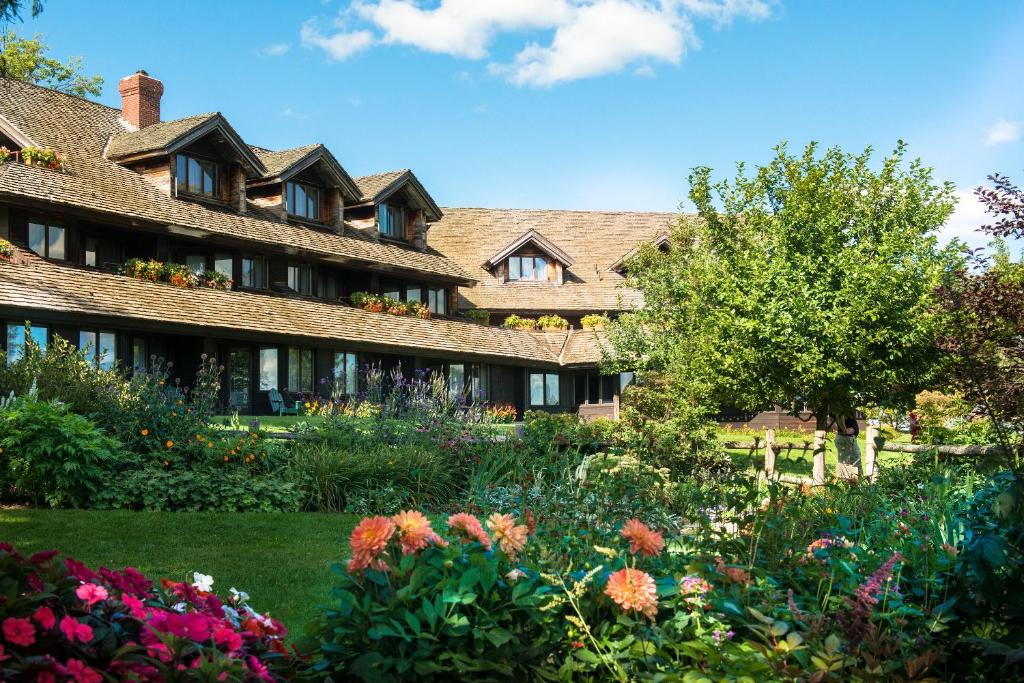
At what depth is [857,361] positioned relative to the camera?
1659 cm

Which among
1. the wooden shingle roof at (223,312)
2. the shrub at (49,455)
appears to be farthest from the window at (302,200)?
the shrub at (49,455)

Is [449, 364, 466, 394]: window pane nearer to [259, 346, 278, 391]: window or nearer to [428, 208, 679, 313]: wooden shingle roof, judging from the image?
[428, 208, 679, 313]: wooden shingle roof

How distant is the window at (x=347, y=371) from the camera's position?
1128 inches

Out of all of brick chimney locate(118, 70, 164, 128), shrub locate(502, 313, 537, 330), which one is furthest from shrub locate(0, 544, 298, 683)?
shrub locate(502, 313, 537, 330)

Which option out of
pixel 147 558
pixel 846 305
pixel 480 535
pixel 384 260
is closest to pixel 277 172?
pixel 384 260

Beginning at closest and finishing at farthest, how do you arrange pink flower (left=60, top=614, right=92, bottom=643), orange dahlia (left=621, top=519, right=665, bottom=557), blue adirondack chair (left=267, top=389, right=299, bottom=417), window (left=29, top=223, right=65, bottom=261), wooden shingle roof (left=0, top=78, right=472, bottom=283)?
pink flower (left=60, top=614, right=92, bottom=643), orange dahlia (left=621, top=519, right=665, bottom=557), wooden shingle roof (left=0, top=78, right=472, bottom=283), window (left=29, top=223, right=65, bottom=261), blue adirondack chair (left=267, top=389, right=299, bottom=417)

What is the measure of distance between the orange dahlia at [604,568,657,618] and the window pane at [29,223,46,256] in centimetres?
2172

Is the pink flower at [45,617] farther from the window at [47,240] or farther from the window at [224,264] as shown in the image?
the window at [224,264]

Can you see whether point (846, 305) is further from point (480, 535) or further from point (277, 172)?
point (277, 172)

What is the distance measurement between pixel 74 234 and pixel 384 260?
34.7 ft

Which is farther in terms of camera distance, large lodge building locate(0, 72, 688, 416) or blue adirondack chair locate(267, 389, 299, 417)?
blue adirondack chair locate(267, 389, 299, 417)

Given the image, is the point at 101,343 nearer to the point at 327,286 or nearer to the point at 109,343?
the point at 109,343

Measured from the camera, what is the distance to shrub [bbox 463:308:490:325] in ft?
120

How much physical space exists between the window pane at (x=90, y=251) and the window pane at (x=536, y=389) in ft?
63.4
